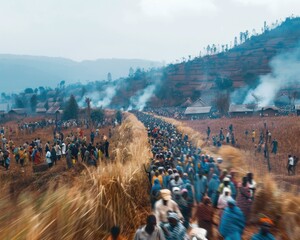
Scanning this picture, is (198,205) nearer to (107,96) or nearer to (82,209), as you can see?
(82,209)

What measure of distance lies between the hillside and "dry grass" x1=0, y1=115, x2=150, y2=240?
65.6 metres

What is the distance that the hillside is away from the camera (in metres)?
83.8

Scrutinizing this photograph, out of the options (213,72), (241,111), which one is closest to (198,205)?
(241,111)

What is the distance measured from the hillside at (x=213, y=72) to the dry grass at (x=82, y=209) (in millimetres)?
65588

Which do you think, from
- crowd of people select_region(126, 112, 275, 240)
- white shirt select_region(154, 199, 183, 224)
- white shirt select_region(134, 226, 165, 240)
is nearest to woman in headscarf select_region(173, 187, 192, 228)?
crowd of people select_region(126, 112, 275, 240)

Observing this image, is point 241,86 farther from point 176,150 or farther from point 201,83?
point 176,150

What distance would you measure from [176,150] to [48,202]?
31.9ft

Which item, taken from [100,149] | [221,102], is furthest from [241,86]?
[100,149]

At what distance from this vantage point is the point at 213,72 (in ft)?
322

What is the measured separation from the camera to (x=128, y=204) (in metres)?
6.51

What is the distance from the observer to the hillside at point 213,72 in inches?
3297

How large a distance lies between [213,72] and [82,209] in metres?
96.3

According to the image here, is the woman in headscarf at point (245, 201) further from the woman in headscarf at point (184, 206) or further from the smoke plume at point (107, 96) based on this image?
the smoke plume at point (107, 96)

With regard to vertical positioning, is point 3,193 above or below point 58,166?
above
